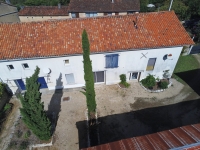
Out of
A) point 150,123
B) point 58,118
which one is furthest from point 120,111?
point 58,118

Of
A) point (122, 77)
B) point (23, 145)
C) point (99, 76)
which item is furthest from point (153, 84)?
point (23, 145)

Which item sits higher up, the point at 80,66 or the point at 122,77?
the point at 80,66

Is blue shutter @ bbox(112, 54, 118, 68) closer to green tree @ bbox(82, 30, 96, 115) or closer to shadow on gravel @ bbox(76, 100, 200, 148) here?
green tree @ bbox(82, 30, 96, 115)

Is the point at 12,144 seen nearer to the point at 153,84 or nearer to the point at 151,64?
the point at 153,84

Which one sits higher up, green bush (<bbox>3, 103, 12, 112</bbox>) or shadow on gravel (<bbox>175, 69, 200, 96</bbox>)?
shadow on gravel (<bbox>175, 69, 200, 96</bbox>)

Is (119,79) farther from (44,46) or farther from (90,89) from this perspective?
(44,46)

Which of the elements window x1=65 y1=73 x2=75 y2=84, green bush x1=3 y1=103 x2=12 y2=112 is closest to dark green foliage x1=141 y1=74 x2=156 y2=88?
window x1=65 y1=73 x2=75 y2=84

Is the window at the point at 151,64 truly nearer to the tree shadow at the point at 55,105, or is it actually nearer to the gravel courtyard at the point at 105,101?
the gravel courtyard at the point at 105,101
